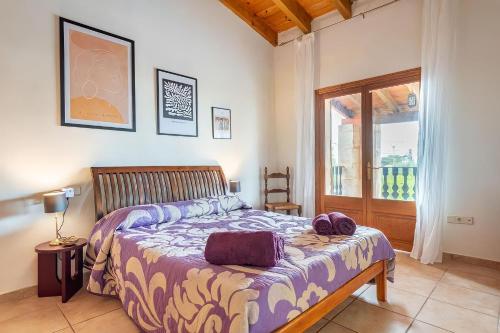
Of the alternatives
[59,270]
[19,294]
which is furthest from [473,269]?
[19,294]

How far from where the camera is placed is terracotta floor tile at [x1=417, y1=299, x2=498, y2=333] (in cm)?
198

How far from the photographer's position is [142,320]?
186cm

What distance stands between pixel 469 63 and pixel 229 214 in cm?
321

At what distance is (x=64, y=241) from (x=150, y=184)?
992 millimetres

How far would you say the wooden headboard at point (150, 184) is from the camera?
286 centimetres

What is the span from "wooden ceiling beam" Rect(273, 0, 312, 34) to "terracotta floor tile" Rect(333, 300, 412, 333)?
12.6ft

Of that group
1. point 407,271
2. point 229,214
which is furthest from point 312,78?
point 407,271

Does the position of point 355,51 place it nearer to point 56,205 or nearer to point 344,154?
point 344,154

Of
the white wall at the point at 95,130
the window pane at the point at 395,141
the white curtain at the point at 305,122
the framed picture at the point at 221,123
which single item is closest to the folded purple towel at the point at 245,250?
the white wall at the point at 95,130

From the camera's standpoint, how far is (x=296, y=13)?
4.14 m

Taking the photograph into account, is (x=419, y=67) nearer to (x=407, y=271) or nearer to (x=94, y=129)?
(x=407, y=271)

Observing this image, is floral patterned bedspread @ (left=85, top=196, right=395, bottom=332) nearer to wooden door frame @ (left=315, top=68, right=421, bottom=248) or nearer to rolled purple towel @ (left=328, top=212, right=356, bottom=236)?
rolled purple towel @ (left=328, top=212, right=356, bottom=236)

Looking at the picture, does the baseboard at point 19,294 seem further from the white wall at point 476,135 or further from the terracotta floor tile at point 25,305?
the white wall at point 476,135

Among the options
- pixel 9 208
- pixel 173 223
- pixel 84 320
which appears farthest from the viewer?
pixel 173 223
